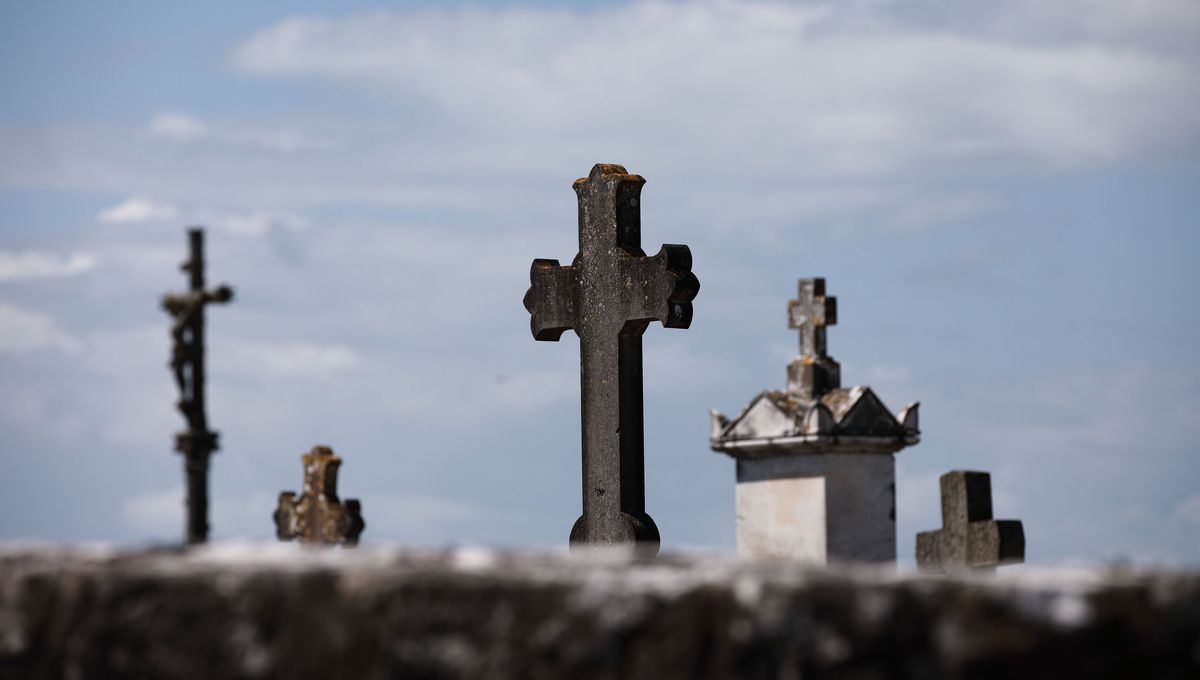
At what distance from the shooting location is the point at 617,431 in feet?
27.8

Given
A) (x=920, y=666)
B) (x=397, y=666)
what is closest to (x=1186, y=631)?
(x=920, y=666)

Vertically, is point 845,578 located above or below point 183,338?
below

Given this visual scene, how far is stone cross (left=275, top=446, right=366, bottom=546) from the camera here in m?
13.8

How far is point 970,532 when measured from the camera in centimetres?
1001

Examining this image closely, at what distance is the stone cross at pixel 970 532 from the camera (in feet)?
32.4

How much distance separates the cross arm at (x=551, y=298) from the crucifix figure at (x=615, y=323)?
0.03 feet

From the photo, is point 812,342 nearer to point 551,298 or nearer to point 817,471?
point 817,471

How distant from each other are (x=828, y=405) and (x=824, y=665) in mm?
8047

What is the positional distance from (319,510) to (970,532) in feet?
19.7

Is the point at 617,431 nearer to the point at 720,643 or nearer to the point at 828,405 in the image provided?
the point at 828,405

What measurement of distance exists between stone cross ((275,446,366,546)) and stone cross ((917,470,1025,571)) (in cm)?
530

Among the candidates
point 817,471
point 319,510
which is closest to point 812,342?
point 817,471

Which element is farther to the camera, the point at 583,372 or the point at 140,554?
the point at 583,372

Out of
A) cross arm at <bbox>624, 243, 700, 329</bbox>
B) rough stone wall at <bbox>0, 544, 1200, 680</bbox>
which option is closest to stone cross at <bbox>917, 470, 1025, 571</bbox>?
cross arm at <bbox>624, 243, 700, 329</bbox>
